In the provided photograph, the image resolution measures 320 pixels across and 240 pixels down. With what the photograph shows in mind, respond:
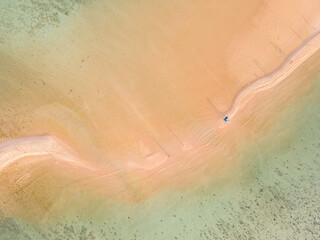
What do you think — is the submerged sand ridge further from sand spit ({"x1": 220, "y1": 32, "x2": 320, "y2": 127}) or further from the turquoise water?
the turquoise water

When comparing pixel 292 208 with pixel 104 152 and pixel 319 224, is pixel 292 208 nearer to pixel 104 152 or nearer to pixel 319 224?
pixel 319 224

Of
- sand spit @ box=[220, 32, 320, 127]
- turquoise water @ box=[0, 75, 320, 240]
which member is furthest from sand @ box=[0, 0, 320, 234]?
turquoise water @ box=[0, 75, 320, 240]

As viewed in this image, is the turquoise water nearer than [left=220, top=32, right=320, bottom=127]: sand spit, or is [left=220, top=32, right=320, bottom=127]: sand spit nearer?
the turquoise water

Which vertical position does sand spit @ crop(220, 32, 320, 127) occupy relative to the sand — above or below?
below

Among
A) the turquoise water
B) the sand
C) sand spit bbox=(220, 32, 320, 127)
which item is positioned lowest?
the turquoise water

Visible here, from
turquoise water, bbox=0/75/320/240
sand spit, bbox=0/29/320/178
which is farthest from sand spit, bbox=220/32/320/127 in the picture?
turquoise water, bbox=0/75/320/240

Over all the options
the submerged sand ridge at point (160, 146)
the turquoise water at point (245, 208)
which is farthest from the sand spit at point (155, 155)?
the turquoise water at point (245, 208)

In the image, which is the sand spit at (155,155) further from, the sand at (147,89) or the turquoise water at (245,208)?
the turquoise water at (245,208)

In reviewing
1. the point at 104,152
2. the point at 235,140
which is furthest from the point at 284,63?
the point at 104,152
